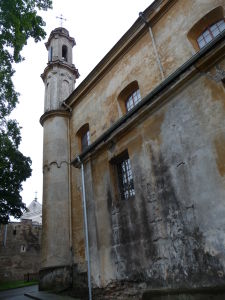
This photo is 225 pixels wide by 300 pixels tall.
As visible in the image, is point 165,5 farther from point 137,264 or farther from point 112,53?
point 137,264

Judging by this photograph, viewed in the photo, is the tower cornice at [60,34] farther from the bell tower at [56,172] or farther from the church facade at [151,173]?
the church facade at [151,173]

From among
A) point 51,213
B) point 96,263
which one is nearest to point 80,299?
point 96,263

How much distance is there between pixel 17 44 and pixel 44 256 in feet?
28.1

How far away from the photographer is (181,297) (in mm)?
5129

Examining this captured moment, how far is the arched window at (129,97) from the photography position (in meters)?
10.7

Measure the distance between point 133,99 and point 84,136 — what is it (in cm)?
368

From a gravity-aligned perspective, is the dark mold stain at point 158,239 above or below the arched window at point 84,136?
Answer: below

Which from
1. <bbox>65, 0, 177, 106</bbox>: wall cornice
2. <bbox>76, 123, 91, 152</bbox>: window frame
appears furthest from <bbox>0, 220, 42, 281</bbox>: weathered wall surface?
<bbox>65, 0, 177, 106</bbox>: wall cornice

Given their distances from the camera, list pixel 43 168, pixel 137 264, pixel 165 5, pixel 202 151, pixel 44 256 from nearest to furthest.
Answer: pixel 202 151
pixel 137 264
pixel 165 5
pixel 44 256
pixel 43 168

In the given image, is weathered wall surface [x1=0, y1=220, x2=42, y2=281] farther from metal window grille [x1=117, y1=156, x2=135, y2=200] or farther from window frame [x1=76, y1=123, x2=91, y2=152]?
metal window grille [x1=117, y1=156, x2=135, y2=200]

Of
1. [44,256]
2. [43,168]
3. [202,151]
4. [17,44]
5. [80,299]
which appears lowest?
[80,299]

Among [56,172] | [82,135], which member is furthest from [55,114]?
[56,172]

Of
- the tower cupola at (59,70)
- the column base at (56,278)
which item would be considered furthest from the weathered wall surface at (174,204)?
the tower cupola at (59,70)

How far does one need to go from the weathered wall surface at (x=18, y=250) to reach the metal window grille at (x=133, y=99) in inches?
861
